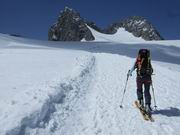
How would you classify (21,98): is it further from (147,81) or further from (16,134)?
(147,81)

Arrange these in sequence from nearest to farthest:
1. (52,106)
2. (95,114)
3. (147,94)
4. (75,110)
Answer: (52,106)
(95,114)
(75,110)
(147,94)

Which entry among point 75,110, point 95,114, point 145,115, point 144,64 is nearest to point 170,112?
point 145,115

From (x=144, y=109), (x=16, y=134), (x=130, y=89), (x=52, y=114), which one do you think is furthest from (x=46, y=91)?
(x=130, y=89)

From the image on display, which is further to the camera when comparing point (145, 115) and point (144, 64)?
point (144, 64)

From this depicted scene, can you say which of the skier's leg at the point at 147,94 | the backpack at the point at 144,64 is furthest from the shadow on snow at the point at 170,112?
the backpack at the point at 144,64

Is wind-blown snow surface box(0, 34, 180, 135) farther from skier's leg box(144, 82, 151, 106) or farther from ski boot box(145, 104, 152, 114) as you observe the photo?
skier's leg box(144, 82, 151, 106)

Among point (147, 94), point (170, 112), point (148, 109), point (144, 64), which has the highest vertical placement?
point (144, 64)

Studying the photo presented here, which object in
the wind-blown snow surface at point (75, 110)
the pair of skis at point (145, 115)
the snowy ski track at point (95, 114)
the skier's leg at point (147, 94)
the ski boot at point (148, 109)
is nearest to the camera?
the wind-blown snow surface at point (75, 110)

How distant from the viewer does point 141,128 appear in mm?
10422

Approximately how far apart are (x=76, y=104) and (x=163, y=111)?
10.7 ft

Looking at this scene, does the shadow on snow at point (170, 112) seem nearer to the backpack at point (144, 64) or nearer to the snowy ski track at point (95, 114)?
the snowy ski track at point (95, 114)

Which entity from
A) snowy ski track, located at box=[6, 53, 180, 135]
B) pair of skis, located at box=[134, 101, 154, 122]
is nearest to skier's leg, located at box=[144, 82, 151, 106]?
pair of skis, located at box=[134, 101, 154, 122]

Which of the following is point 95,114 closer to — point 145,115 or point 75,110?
point 75,110

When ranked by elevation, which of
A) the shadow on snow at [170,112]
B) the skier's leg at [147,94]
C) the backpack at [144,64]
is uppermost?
the backpack at [144,64]
